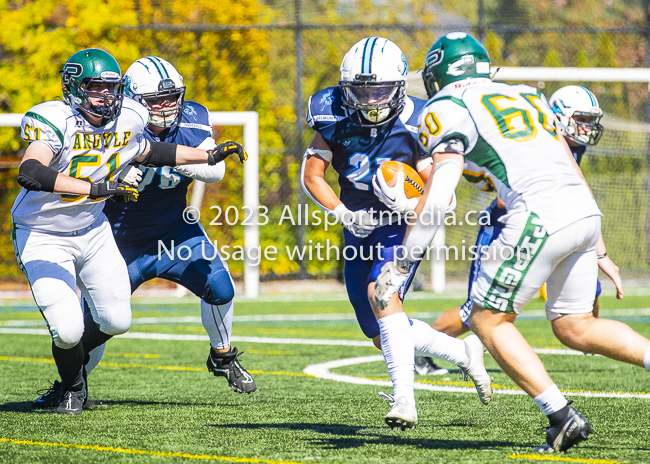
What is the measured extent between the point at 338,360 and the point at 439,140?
10.8 ft

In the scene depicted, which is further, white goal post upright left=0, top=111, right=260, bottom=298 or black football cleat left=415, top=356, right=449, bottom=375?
white goal post upright left=0, top=111, right=260, bottom=298

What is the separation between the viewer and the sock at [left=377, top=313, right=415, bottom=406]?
12.1ft

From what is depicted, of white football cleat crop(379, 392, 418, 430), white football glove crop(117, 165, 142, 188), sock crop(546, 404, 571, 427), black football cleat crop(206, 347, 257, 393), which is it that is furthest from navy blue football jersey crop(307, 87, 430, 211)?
sock crop(546, 404, 571, 427)

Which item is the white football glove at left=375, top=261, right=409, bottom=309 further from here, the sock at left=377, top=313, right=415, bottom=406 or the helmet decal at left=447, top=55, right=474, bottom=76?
the helmet decal at left=447, top=55, right=474, bottom=76

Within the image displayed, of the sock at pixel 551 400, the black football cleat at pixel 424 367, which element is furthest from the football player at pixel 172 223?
the sock at pixel 551 400

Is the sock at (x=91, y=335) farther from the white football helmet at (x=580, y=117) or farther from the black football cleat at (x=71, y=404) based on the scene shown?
the white football helmet at (x=580, y=117)

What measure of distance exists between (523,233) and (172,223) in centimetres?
245

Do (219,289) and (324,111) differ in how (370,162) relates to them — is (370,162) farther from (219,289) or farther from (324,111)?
(219,289)

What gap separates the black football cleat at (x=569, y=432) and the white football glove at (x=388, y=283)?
785 millimetres

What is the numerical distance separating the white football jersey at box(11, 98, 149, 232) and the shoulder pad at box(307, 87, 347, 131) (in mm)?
964

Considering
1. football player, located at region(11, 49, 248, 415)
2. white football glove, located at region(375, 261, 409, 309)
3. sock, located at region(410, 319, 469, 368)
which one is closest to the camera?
white football glove, located at region(375, 261, 409, 309)

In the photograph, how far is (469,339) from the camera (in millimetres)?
4102

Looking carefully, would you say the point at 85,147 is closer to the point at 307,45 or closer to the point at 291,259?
the point at 291,259

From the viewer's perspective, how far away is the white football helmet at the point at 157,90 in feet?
15.7
